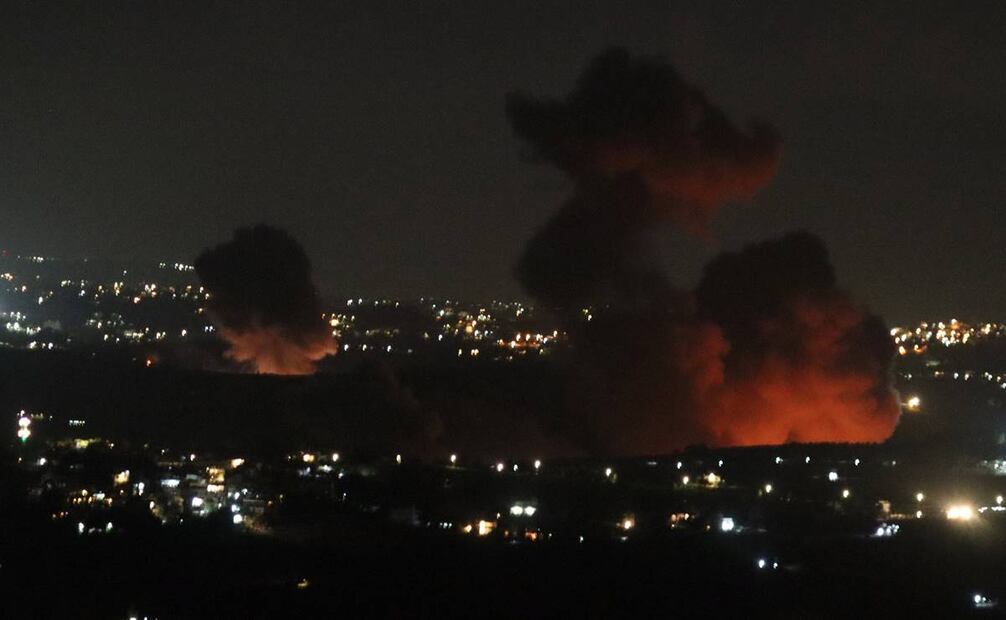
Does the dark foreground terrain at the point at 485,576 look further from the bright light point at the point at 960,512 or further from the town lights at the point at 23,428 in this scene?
the town lights at the point at 23,428

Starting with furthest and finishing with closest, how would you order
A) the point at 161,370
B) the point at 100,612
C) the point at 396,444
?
the point at 161,370 → the point at 396,444 → the point at 100,612

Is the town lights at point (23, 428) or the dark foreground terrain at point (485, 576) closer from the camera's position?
the dark foreground terrain at point (485, 576)

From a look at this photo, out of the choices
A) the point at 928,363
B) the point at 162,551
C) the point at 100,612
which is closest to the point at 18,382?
the point at 162,551

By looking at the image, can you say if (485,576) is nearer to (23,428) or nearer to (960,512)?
(960,512)

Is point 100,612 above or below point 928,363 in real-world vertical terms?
below

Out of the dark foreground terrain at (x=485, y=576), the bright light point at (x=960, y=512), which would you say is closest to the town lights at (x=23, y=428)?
the dark foreground terrain at (x=485, y=576)

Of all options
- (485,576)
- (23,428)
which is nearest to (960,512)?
(485,576)

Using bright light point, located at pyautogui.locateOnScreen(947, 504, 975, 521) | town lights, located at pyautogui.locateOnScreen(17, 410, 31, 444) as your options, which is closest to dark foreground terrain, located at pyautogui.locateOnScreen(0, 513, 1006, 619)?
bright light point, located at pyautogui.locateOnScreen(947, 504, 975, 521)

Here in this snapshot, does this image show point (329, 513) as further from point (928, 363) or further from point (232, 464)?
point (928, 363)

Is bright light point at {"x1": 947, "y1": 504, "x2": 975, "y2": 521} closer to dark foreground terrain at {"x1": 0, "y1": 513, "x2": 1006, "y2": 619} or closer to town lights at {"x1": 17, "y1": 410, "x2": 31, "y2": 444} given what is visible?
dark foreground terrain at {"x1": 0, "y1": 513, "x2": 1006, "y2": 619}
